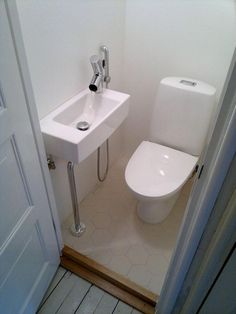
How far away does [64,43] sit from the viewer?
118cm

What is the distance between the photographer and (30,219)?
1051mm

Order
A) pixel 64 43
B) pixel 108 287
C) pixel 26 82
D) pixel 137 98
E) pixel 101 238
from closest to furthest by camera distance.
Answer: pixel 26 82 → pixel 64 43 → pixel 108 287 → pixel 101 238 → pixel 137 98

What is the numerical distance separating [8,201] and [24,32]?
637 mm

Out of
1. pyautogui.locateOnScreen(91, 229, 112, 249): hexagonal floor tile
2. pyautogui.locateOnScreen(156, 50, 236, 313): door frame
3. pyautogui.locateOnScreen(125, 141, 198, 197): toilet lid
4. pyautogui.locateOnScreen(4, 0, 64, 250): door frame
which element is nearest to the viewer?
pyautogui.locateOnScreen(156, 50, 236, 313): door frame

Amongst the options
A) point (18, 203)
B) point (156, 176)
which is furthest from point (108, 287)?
point (18, 203)

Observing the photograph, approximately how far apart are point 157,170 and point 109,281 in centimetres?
70

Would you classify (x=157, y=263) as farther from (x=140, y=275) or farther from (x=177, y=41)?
(x=177, y=41)

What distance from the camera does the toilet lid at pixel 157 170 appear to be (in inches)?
56.3

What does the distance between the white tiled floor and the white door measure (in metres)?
0.40

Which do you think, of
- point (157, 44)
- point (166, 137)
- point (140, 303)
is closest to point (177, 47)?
point (157, 44)

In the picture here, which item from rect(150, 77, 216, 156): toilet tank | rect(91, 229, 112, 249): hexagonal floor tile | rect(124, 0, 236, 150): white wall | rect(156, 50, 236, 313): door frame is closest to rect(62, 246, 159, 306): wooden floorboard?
rect(91, 229, 112, 249): hexagonal floor tile

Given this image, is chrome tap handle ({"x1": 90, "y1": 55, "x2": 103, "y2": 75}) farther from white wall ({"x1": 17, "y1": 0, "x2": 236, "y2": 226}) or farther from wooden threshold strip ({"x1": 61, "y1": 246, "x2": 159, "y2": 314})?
wooden threshold strip ({"x1": 61, "y1": 246, "x2": 159, "y2": 314})

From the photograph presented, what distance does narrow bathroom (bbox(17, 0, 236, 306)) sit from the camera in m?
1.22

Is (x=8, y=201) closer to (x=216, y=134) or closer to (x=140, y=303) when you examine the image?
(x=216, y=134)
